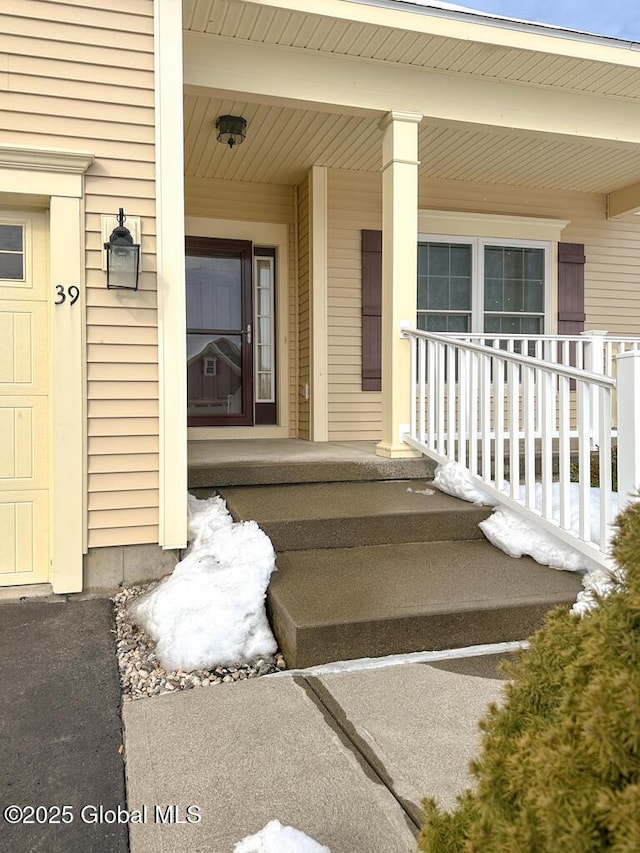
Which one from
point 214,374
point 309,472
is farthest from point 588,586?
point 214,374

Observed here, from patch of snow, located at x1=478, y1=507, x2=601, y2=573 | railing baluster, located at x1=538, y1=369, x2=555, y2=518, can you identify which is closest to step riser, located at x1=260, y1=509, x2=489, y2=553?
patch of snow, located at x1=478, y1=507, x2=601, y2=573

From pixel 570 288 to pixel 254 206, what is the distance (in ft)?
10.4

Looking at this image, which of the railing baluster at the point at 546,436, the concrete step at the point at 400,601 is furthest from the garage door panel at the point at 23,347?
the railing baluster at the point at 546,436

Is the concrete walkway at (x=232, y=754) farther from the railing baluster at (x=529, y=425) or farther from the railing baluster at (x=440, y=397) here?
the railing baluster at (x=440, y=397)

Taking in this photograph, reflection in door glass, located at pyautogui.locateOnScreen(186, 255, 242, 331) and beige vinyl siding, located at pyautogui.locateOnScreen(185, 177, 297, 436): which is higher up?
beige vinyl siding, located at pyautogui.locateOnScreen(185, 177, 297, 436)

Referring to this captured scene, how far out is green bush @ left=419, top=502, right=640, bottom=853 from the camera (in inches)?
27.7

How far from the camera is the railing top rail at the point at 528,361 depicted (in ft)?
8.97

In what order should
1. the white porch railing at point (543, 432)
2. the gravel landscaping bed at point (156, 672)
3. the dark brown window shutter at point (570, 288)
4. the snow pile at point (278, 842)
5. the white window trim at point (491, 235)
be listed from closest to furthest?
the snow pile at point (278, 842), the gravel landscaping bed at point (156, 672), the white porch railing at point (543, 432), the white window trim at point (491, 235), the dark brown window shutter at point (570, 288)

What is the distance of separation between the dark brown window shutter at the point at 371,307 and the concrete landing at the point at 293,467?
124cm

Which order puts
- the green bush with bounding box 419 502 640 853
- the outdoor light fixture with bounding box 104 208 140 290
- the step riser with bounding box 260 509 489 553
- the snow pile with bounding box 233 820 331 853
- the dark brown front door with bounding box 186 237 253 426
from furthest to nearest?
the dark brown front door with bounding box 186 237 253 426, the step riser with bounding box 260 509 489 553, the outdoor light fixture with bounding box 104 208 140 290, the snow pile with bounding box 233 820 331 853, the green bush with bounding box 419 502 640 853

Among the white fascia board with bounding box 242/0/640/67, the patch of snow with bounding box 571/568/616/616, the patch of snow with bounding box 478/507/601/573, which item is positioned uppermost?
the white fascia board with bounding box 242/0/640/67

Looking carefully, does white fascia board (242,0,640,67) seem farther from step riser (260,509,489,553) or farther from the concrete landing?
step riser (260,509,489,553)

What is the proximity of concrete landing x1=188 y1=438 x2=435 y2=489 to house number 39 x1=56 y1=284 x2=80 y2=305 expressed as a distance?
46.7 inches

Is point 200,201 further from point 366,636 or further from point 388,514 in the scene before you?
point 366,636
